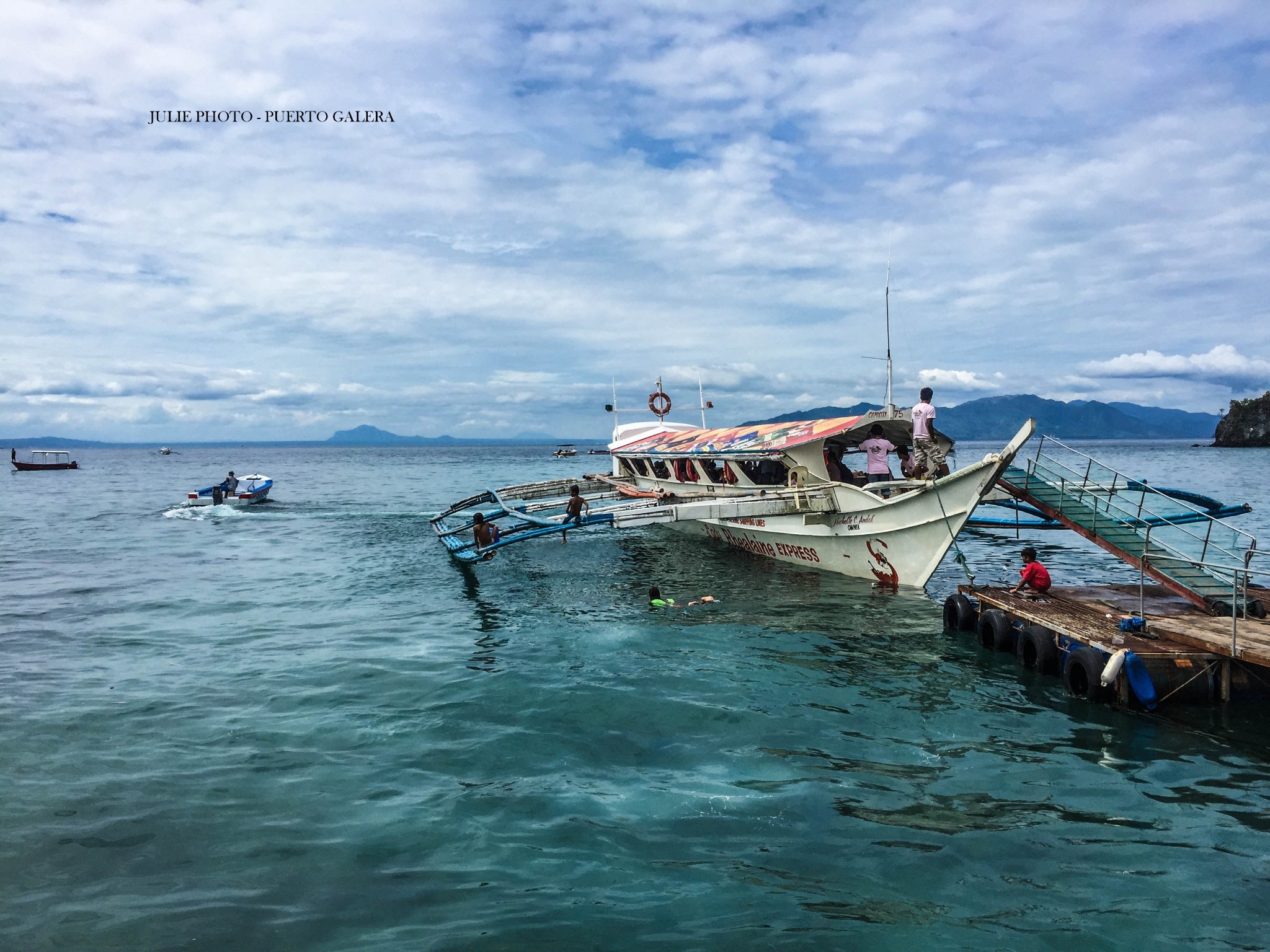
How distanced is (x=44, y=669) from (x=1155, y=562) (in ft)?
64.8

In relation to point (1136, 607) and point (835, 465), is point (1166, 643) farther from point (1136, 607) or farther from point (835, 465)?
point (835, 465)

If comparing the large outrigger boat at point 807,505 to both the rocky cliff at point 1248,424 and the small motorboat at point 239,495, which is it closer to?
the small motorboat at point 239,495

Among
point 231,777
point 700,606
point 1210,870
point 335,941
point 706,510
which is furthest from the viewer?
point 706,510

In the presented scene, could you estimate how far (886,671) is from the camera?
1309 centimetres

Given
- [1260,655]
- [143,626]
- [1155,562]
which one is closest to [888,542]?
[1155,562]

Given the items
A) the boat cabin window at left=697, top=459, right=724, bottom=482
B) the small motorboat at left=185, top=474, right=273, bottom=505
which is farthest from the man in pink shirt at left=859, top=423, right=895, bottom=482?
the small motorboat at left=185, top=474, right=273, bottom=505

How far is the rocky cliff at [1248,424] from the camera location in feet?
464

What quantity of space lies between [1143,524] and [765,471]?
10.7 metres

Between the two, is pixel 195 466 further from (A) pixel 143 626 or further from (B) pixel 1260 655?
(B) pixel 1260 655

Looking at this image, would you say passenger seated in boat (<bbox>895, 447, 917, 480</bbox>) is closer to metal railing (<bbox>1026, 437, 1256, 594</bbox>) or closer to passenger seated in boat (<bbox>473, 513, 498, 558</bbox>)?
metal railing (<bbox>1026, 437, 1256, 594</bbox>)

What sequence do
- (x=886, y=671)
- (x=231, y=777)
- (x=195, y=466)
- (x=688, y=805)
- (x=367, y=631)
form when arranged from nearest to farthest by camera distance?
1. (x=688, y=805)
2. (x=231, y=777)
3. (x=886, y=671)
4. (x=367, y=631)
5. (x=195, y=466)

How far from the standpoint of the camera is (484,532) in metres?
23.8

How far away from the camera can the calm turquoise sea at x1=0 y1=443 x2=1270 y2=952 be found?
6531mm

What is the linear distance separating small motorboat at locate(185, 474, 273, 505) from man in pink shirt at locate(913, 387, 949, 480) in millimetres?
38754
